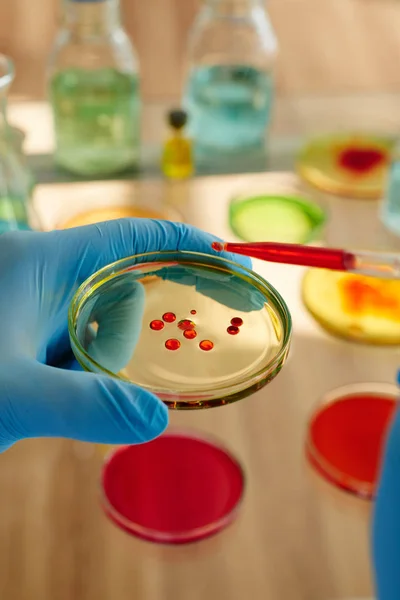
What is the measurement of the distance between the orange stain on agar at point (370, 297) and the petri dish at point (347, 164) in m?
0.25

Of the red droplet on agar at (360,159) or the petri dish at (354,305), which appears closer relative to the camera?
the petri dish at (354,305)

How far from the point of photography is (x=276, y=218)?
1352 millimetres

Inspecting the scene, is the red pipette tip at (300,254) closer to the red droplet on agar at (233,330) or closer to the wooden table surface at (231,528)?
the red droplet on agar at (233,330)

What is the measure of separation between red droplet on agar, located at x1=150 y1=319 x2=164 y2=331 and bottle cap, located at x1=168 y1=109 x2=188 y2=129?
0.66 m

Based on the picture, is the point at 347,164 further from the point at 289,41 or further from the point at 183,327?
the point at 183,327

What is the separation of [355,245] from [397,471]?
559 mm

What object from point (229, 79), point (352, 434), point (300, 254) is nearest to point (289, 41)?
point (229, 79)

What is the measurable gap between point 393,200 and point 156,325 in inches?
28.0

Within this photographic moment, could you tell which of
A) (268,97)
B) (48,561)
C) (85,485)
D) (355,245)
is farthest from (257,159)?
(48,561)

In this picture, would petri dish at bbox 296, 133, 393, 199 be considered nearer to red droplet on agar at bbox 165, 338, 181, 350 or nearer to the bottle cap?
the bottle cap

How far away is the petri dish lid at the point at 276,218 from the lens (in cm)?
130

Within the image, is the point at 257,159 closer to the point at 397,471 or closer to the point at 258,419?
the point at 258,419

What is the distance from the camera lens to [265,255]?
0.77 metres

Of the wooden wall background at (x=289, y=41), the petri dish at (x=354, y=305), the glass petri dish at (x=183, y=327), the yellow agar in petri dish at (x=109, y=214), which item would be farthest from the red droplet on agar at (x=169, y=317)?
the wooden wall background at (x=289, y=41)
